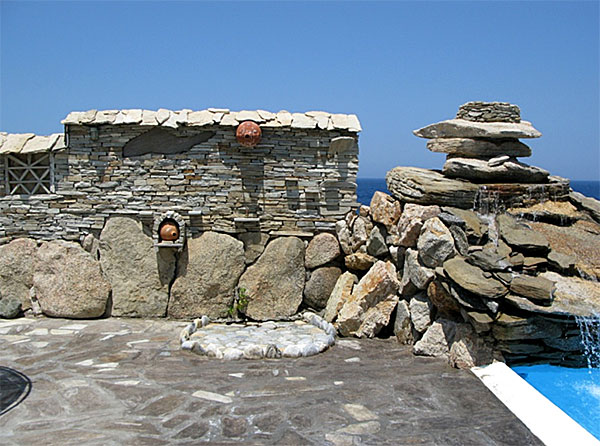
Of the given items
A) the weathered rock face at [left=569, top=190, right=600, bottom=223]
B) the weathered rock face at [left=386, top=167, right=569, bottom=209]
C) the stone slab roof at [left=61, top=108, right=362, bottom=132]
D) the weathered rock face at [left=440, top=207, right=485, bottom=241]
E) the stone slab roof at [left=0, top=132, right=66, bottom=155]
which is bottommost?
the weathered rock face at [left=440, top=207, right=485, bottom=241]

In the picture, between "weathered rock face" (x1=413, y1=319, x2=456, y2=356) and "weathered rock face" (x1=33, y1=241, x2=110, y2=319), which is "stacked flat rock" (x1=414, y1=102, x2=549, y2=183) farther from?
"weathered rock face" (x1=33, y1=241, x2=110, y2=319)

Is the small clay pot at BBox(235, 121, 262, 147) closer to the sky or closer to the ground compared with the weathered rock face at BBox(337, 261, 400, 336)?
closer to the sky

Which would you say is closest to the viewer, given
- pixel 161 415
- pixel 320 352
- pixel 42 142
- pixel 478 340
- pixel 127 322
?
pixel 161 415

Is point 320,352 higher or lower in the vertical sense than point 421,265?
lower

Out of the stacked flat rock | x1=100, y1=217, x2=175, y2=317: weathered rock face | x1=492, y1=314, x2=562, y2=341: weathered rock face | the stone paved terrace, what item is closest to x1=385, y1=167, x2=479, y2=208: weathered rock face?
the stacked flat rock

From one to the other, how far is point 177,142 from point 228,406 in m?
5.49

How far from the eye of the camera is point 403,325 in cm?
806

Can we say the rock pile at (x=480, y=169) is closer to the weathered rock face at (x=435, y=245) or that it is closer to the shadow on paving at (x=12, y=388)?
the weathered rock face at (x=435, y=245)

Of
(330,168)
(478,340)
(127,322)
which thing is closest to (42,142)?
(127,322)

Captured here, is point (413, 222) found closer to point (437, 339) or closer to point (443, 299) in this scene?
point (443, 299)

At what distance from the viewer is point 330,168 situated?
9734mm

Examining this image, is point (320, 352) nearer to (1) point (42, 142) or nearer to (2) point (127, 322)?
(2) point (127, 322)

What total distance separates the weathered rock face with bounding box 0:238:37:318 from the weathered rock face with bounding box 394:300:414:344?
22.0 feet

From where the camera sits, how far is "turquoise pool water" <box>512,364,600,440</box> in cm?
554
